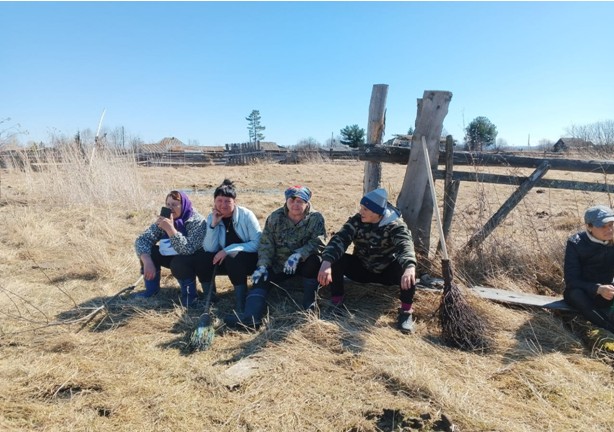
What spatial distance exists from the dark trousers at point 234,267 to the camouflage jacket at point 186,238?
15cm

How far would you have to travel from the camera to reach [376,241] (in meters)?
3.53

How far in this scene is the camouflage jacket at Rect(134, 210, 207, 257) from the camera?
12.6ft

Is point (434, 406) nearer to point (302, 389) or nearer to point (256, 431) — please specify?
point (302, 389)

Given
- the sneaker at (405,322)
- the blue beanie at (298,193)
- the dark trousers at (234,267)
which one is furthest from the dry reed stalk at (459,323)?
the dark trousers at (234,267)

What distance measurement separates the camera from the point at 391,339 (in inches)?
120

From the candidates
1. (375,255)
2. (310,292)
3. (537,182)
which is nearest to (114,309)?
(310,292)

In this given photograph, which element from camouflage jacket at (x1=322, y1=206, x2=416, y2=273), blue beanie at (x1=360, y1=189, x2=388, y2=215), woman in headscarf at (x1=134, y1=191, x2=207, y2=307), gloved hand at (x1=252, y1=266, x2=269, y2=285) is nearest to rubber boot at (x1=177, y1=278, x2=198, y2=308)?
woman in headscarf at (x1=134, y1=191, x2=207, y2=307)

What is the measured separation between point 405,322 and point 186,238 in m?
2.12

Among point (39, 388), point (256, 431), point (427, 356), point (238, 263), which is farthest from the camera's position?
point (238, 263)

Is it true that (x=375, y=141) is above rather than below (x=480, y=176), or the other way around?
above

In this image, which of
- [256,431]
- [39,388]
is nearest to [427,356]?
[256,431]

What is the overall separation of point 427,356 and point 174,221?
8.32ft

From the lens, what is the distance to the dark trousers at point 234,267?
12.2 feet

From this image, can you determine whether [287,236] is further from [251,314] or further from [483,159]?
[483,159]
